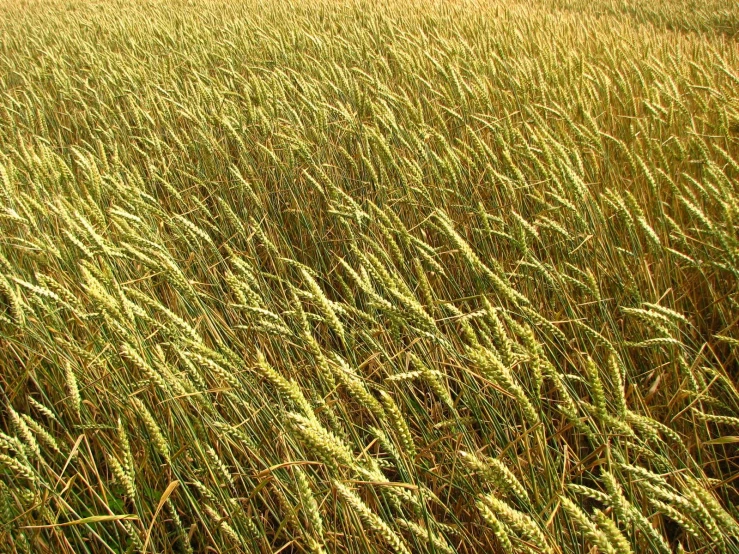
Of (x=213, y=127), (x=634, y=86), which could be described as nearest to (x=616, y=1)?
(x=634, y=86)

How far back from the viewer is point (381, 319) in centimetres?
150

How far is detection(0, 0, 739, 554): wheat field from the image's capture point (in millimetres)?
833

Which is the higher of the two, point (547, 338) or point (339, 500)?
point (547, 338)

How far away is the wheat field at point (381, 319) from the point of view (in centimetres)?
83

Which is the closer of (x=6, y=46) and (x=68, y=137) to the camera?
(x=68, y=137)

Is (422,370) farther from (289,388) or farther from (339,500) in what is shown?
(339,500)

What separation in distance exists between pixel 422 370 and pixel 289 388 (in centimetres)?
17

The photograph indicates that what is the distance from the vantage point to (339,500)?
0.95m

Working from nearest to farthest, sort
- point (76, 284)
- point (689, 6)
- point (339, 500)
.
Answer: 1. point (339, 500)
2. point (76, 284)
3. point (689, 6)

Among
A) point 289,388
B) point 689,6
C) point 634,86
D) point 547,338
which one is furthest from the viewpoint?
point 689,6

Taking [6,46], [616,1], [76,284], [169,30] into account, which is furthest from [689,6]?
[76,284]

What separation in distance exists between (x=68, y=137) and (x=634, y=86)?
278 centimetres

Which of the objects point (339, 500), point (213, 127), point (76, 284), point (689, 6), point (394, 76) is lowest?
point (339, 500)

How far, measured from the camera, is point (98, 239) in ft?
3.50
